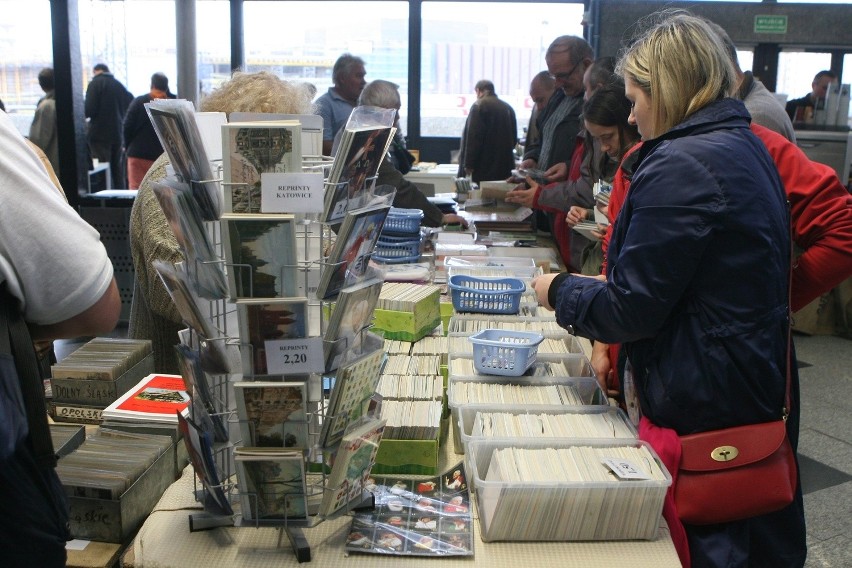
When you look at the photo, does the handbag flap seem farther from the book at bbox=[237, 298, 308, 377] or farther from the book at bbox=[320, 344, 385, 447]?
the book at bbox=[237, 298, 308, 377]

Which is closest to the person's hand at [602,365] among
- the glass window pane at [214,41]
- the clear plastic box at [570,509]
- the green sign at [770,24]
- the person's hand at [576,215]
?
the clear plastic box at [570,509]

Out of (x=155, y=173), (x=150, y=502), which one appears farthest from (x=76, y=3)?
(x=150, y=502)

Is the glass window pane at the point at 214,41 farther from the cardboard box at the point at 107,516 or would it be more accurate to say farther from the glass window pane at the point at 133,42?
the cardboard box at the point at 107,516

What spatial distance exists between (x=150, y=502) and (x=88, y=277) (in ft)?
1.86

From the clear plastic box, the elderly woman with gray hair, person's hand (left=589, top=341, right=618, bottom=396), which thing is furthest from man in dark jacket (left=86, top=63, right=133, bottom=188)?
the clear plastic box

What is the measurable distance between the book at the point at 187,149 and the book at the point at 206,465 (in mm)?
342

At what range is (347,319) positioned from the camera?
1.29 metres

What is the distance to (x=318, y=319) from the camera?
4.32ft

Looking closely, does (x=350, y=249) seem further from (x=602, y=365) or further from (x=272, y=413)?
(x=602, y=365)

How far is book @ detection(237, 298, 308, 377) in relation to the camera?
121 cm

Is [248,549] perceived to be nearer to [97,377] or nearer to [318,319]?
[318,319]

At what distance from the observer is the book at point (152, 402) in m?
1.67

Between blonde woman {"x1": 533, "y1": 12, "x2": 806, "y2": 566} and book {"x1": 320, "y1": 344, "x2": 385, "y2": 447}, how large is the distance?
48cm

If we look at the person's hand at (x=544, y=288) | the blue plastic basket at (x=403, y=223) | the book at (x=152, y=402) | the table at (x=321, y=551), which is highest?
the person's hand at (x=544, y=288)
